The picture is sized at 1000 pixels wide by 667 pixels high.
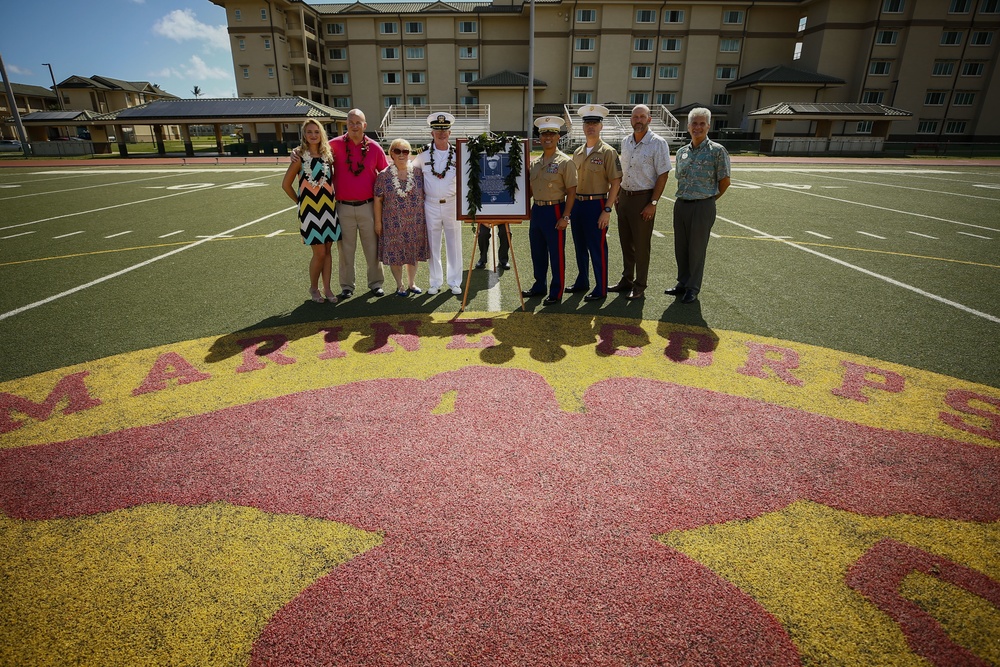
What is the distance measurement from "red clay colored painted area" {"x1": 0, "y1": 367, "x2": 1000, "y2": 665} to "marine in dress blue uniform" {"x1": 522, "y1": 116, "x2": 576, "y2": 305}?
2.34 meters

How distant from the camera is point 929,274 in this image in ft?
25.8

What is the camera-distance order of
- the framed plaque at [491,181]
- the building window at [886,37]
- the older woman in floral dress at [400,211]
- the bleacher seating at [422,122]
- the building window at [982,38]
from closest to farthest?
the framed plaque at [491,181], the older woman in floral dress at [400,211], the bleacher seating at [422,122], the building window at [982,38], the building window at [886,37]

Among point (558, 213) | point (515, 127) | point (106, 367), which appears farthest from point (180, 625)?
point (515, 127)

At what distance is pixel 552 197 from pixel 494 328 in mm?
1777

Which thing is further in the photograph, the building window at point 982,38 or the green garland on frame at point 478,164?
the building window at point 982,38

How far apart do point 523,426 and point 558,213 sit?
333cm

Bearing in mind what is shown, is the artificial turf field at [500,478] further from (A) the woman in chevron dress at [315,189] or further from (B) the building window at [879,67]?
(B) the building window at [879,67]

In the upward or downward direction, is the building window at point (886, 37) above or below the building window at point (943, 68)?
above

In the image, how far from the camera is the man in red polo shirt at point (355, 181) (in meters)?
6.13

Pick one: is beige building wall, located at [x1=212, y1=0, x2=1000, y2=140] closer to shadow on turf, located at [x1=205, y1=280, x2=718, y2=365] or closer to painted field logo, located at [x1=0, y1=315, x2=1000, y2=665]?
shadow on turf, located at [x1=205, y1=280, x2=718, y2=365]

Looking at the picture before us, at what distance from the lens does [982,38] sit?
44.3 meters

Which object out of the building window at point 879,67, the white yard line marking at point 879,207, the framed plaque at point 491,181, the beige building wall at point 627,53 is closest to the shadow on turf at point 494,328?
the framed plaque at point 491,181

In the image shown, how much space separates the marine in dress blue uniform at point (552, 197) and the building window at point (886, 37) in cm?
5553

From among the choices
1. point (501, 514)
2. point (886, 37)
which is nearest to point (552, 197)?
point (501, 514)
